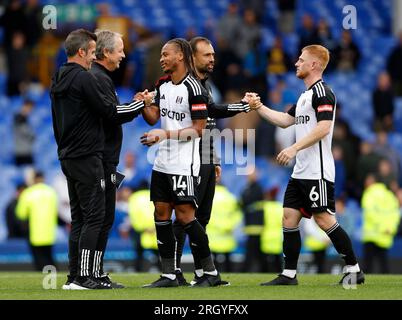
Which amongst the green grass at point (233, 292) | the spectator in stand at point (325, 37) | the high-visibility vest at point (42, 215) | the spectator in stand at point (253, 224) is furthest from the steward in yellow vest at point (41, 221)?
the spectator in stand at point (325, 37)

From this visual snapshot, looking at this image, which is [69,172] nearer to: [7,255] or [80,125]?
[80,125]

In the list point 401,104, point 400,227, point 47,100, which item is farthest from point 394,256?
point 47,100

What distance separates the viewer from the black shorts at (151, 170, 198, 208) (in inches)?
385

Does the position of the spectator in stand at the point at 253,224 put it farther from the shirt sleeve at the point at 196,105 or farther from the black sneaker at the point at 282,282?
the shirt sleeve at the point at 196,105

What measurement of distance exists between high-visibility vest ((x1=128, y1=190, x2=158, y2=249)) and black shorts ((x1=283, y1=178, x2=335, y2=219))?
7.45 m

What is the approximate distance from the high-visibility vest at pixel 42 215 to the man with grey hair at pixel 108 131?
7.40m

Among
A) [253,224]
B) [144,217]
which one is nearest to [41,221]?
[144,217]

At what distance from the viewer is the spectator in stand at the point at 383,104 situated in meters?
21.5

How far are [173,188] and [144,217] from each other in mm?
7800

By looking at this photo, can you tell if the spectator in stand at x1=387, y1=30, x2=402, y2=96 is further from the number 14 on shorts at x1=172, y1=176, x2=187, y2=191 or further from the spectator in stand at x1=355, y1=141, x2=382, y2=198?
the number 14 on shorts at x1=172, y1=176, x2=187, y2=191

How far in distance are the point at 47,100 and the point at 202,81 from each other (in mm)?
12749

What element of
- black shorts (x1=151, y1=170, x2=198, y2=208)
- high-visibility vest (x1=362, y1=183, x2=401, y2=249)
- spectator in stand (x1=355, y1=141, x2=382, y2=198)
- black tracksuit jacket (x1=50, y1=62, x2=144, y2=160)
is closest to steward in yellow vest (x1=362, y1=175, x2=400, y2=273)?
high-visibility vest (x1=362, y1=183, x2=401, y2=249)

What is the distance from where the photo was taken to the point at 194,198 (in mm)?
9844
